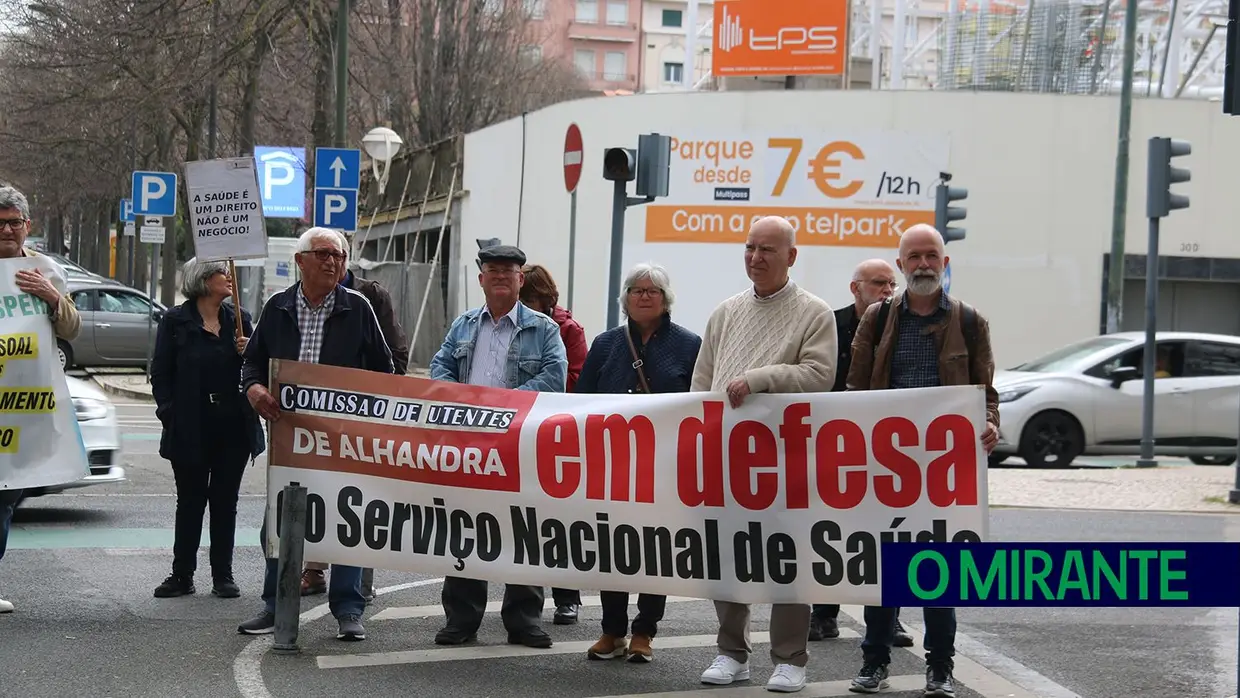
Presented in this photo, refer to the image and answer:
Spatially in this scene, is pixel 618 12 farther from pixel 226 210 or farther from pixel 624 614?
pixel 624 614

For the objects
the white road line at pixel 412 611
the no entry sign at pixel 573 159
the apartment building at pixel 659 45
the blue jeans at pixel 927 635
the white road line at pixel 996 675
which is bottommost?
the white road line at pixel 412 611

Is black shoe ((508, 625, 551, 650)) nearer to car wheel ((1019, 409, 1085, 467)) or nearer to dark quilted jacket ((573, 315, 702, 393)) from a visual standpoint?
dark quilted jacket ((573, 315, 702, 393))

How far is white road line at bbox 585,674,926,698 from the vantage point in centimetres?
651

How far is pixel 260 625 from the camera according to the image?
753 cm

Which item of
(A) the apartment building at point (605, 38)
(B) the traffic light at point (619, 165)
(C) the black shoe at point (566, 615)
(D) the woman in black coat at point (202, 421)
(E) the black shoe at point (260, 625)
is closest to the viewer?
(E) the black shoe at point (260, 625)

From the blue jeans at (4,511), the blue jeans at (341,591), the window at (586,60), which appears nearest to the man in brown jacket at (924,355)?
the blue jeans at (341,591)

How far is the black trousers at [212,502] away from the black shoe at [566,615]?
1814 mm

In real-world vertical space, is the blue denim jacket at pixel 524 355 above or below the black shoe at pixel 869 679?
above

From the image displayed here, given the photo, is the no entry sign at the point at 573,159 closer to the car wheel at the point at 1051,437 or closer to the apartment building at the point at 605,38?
the car wheel at the point at 1051,437

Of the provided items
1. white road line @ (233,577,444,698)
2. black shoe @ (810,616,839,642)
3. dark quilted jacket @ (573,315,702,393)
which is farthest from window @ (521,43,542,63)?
dark quilted jacket @ (573,315,702,393)

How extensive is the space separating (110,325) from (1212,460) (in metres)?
17.8

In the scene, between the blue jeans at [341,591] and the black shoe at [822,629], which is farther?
the black shoe at [822,629]

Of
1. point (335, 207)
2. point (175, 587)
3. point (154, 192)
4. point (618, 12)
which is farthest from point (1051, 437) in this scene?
point (618, 12)

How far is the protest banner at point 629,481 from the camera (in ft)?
21.3
